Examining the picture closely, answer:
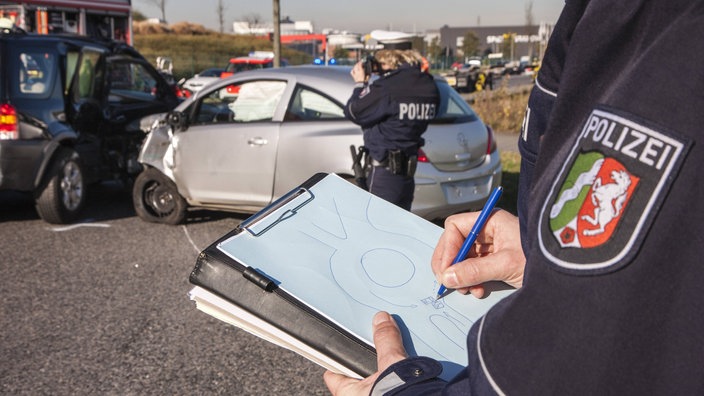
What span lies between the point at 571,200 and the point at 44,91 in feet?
22.1

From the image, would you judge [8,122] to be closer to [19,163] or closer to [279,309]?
[19,163]

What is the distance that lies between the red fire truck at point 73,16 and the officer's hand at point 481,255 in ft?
58.6

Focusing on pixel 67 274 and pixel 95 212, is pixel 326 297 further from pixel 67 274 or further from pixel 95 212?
pixel 95 212

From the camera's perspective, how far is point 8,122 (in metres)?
6.21

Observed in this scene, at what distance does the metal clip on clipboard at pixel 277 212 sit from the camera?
1.30 metres

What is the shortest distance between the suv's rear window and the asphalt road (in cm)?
130

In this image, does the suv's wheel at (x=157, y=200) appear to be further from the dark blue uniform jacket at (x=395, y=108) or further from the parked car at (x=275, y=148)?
the dark blue uniform jacket at (x=395, y=108)

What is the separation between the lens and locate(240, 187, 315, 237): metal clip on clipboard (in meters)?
1.30

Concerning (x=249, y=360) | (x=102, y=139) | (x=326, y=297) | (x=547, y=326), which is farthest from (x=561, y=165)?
(x=102, y=139)

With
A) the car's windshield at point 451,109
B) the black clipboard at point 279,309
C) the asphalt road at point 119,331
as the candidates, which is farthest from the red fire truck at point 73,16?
the black clipboard at point 279,309

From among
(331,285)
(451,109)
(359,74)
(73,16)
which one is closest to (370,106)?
(359,74)

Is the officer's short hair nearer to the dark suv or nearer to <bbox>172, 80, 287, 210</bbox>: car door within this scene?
<bbox>172, 80, 287, 210</bbox>: car door

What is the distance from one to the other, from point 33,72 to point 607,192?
6.81 meters

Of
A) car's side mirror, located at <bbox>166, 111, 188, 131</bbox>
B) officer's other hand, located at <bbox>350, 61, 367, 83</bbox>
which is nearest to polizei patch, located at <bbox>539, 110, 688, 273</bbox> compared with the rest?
officer's other hand, located at <bbox>350, 61, 367, 83</bbox>
